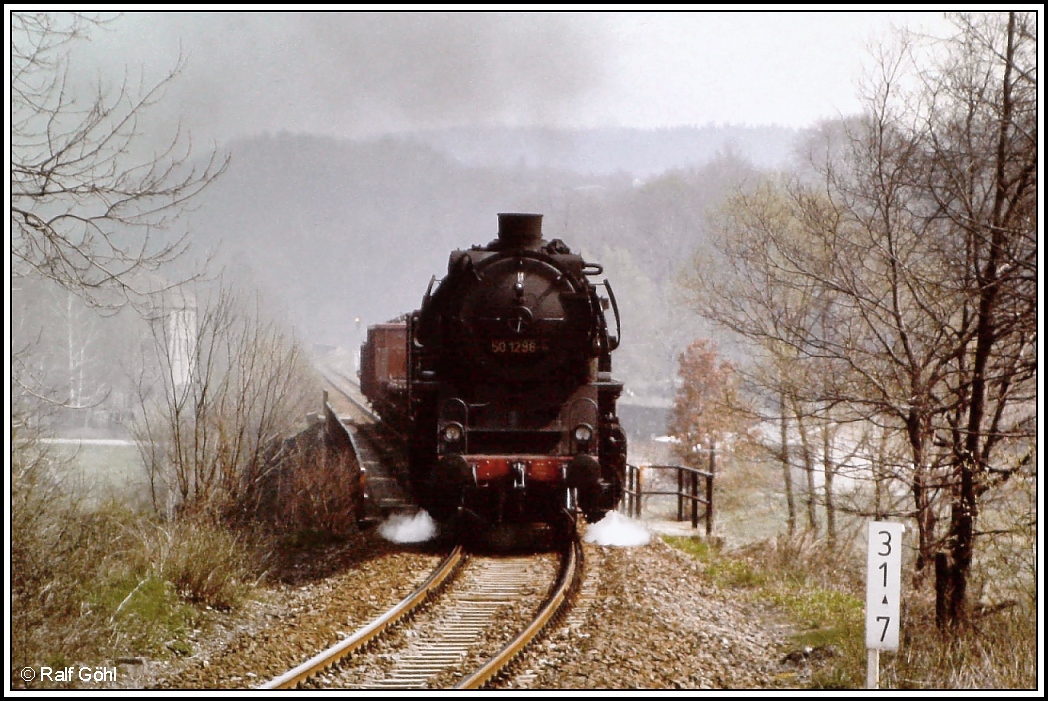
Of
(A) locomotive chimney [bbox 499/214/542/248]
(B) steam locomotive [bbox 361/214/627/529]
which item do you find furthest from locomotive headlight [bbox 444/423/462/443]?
(A) locomotive chimney [bbox 499/214/542/248]

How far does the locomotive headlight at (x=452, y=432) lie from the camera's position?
9805 mm

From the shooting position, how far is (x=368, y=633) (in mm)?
6820

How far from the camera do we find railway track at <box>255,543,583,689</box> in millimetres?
6125

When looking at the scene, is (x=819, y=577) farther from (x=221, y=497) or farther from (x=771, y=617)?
(x=221, y=497)

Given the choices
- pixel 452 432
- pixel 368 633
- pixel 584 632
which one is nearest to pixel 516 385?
pixel 452 432

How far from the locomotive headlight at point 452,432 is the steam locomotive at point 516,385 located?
13 mm

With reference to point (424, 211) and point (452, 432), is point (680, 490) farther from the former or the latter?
point (424, 211)

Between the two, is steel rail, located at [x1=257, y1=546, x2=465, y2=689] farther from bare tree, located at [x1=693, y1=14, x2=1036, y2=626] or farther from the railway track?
bare tree, located at [x1=693, y1=14, x2=1036, y2=626]

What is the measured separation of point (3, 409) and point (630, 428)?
3000 cm

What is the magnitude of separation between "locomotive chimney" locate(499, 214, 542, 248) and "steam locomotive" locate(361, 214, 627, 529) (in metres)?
0.01

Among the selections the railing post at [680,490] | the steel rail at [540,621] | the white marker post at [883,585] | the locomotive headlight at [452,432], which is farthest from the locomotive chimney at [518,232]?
the white marker post at [883,585]

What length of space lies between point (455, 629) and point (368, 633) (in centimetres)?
84

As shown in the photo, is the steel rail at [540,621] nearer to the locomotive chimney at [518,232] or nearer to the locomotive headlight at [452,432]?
the locomotive headlight at [452,432]

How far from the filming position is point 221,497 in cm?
1045
